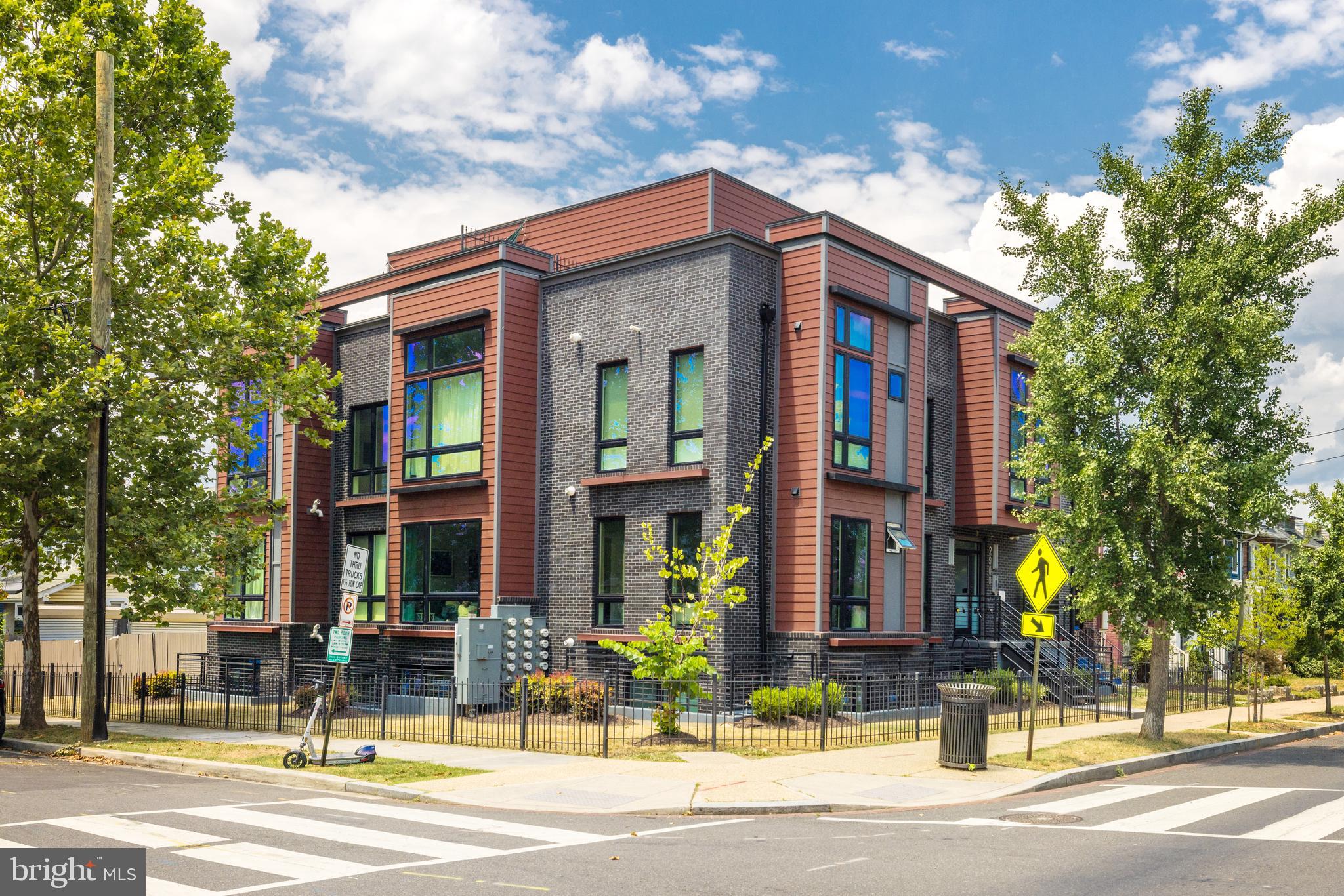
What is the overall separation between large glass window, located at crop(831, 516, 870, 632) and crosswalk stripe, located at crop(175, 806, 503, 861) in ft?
41.7

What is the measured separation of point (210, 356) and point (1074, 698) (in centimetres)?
1960

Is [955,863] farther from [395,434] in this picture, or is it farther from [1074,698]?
[395,434]

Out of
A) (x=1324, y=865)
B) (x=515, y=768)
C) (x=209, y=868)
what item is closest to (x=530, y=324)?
(x=515, y=768)

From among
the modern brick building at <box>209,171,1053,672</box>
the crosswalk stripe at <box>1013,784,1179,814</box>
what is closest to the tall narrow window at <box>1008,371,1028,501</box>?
the modern brick building at <box>209,171,1053,672</box>

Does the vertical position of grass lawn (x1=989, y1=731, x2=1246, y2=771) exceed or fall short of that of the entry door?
it falls short

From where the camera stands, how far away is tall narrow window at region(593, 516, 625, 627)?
23.7m

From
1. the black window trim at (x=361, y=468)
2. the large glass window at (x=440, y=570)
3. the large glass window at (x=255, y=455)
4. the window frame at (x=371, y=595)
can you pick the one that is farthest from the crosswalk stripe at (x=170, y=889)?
the black window trim at (x=361, y=468)

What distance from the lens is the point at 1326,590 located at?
2648cm

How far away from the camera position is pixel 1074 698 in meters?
25.9

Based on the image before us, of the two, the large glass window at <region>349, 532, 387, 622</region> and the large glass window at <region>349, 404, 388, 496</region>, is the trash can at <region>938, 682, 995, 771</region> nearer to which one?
the large glass window at <region>349, 532, 387, 622</region>

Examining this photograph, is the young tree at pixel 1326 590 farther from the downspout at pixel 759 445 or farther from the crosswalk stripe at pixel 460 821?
the crosswalk stripe at pixel 460 821

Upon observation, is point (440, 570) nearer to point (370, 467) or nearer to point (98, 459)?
point (370, 467)

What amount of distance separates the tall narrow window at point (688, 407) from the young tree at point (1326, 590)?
1498 cm

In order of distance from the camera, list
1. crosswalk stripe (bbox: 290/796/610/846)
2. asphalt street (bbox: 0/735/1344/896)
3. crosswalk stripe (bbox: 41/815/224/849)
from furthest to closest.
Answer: crosswalk stripe (bbox: 290/796/610/846), crosswalk stripe (bbox: 41/815/224/849), asphalt street (bbox: 0/735/1344/896)
